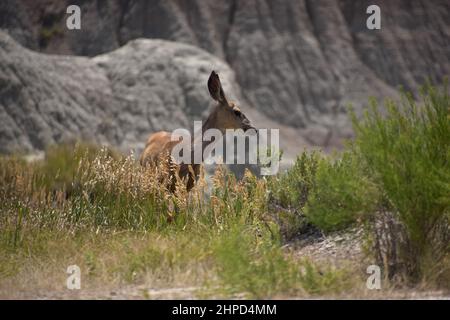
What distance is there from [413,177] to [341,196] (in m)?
0.70

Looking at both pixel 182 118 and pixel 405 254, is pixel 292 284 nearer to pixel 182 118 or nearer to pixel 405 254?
pixel 405 254

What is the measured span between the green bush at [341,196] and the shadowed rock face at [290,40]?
23.0 m

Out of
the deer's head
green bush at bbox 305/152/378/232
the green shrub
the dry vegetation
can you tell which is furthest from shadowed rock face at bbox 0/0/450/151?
green bush at bbox 305/152/378/232

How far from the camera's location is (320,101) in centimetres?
3241

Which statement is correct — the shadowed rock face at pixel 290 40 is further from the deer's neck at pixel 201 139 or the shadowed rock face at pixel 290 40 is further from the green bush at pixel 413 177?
the green bush at pixel 413 177

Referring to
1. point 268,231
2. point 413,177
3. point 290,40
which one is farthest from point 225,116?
point 290,40

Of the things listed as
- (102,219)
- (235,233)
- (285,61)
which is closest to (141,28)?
(285,61)

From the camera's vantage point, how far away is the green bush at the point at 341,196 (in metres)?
7.38

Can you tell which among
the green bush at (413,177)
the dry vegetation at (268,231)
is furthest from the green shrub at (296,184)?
the green bush at (413,177)

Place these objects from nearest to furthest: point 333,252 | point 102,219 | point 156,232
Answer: point 333,252 → point 156,232 → point 102,219

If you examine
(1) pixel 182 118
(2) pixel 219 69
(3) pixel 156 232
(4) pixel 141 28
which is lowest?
(3) pixel 156 232

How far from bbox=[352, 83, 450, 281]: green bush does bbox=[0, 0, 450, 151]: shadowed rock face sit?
2310 centimetres

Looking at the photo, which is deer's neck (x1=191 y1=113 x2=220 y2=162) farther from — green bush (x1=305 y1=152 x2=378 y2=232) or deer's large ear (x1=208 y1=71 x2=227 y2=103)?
green bush (x1=305 y1=152 x2=378 y2=232)
